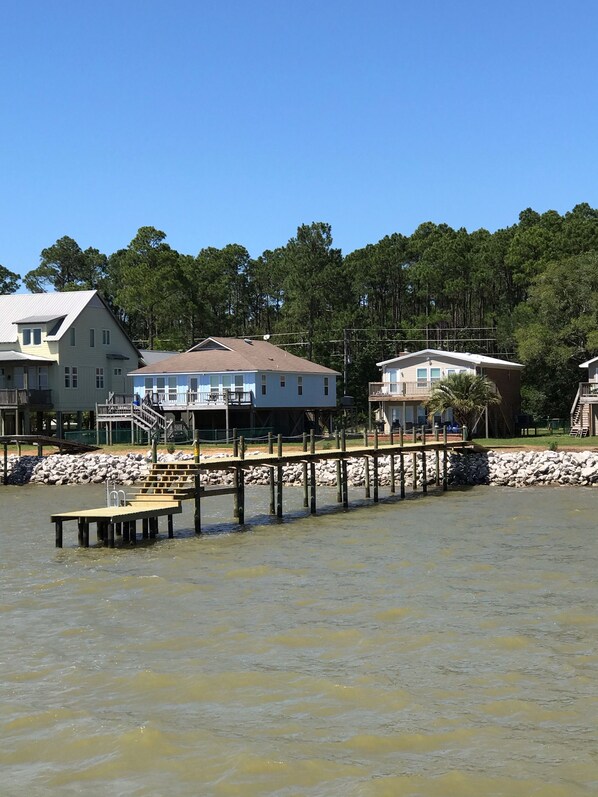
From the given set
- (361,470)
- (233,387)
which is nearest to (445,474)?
(361,470)

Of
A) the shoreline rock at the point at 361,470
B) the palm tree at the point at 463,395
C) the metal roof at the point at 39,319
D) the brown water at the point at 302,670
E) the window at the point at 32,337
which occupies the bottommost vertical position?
the brown water at the point at 302,670

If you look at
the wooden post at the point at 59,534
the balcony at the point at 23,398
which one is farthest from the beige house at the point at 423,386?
→ the wooden post at the point at 59,534

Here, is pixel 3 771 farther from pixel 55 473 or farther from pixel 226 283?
pixel 226 283

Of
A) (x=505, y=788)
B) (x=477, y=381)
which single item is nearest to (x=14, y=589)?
(x=505, y=788)

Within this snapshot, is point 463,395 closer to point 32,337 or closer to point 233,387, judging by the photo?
point 233,387

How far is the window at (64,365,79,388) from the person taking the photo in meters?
68.0

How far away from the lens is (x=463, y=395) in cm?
5694

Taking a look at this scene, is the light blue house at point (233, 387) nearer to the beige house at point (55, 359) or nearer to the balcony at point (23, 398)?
the beige house at point (55, 359)

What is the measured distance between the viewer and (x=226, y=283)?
12075 centimetres

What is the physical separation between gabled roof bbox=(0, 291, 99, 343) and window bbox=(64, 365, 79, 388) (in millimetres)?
2402

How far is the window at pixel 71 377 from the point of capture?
68.0m

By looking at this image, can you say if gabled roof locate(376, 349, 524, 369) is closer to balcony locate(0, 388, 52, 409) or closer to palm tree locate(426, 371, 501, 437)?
palm tree locate(426, 371, 501, 437)

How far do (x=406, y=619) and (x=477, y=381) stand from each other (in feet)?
126

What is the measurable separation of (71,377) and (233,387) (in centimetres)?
1107
